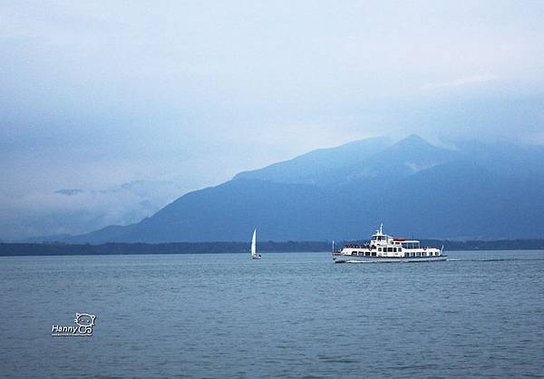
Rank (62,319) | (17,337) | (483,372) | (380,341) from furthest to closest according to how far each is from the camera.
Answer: (62,319)
(17,337)
(380,341)
(483,372)

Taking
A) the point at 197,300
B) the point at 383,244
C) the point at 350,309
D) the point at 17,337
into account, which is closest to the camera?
the point at 17,337

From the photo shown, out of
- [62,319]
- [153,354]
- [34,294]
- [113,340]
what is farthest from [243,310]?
[34,294]

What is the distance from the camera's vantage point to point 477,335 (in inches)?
1715

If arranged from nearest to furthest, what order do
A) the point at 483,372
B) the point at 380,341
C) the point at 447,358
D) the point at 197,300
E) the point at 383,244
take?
the point at 483,372
the point at 447,358
the point at 380,341
the point at 197,300
the point at 383,244

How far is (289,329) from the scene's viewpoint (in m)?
47.9

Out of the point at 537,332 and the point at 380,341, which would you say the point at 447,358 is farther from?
the point at 537,332

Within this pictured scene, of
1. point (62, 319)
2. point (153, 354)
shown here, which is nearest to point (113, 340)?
point (153, 354)

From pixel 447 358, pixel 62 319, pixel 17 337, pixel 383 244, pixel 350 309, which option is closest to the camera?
pixel 447 358

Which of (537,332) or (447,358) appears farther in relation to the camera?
(537,332)

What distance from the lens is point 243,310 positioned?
61.6 metres

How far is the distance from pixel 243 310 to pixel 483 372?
30.9 metres

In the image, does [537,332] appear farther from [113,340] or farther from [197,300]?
[197,300]

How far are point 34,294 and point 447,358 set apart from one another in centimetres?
6082

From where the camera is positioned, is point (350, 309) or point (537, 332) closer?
point (537, 332)
